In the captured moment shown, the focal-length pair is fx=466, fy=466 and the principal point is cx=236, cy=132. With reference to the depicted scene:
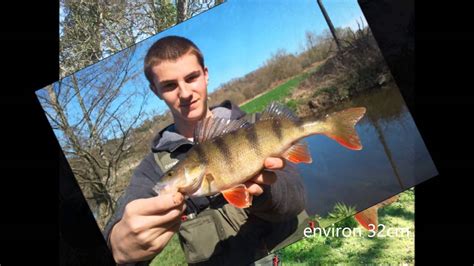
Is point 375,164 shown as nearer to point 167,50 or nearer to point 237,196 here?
point 237,196

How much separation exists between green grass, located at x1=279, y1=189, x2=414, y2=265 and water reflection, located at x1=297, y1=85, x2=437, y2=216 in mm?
345

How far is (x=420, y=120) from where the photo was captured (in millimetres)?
1769

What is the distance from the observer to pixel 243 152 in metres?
1.34

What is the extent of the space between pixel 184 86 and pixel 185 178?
1.16 ft

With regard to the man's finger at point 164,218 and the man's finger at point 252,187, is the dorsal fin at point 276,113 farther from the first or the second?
the man's finger at point 164,218

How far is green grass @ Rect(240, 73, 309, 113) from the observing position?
1585 mm

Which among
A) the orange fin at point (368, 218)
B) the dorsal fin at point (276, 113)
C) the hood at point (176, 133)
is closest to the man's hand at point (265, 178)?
the dorsal fin at point (276, 113)

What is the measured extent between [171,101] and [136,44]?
295 millimetres

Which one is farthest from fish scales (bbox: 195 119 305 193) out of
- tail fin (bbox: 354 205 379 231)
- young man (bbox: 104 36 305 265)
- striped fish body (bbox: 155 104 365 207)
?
tail fin (bbox: 354 205 379 231)

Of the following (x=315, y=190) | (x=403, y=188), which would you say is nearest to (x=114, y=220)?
(x=315, y=190)

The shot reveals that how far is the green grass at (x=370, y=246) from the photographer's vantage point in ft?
6.83

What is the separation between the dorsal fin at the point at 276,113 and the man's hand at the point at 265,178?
0.13 m

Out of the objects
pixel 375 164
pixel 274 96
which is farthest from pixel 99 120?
pixel 375 164

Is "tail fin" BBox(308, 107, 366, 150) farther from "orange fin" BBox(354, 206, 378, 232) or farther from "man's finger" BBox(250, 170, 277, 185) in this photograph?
"orange fin" BBox(354, 206, 378, 232)
